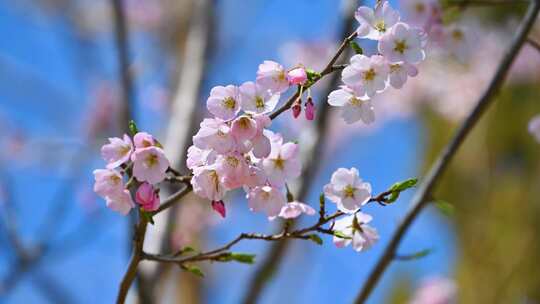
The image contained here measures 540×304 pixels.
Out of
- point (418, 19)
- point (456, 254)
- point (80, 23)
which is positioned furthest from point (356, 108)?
point (456, 254)

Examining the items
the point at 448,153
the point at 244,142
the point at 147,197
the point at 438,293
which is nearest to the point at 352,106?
the point at 244,142

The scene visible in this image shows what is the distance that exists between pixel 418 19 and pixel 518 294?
373cm

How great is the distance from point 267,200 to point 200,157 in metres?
0.10

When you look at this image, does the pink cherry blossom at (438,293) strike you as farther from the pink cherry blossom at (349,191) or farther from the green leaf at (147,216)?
the green leaf at (147,216)

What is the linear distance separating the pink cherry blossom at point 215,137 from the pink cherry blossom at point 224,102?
14 mm

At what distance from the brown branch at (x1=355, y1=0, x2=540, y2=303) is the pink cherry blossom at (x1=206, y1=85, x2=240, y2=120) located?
633mm

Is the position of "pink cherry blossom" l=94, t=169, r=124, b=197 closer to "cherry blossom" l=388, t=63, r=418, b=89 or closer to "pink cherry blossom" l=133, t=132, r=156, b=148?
"pink cherry blossom" l=133, t=132, r=156, b=148

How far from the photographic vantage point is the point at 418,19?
1.29m

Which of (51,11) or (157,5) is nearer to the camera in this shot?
(51,11)

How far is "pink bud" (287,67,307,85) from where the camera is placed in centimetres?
70

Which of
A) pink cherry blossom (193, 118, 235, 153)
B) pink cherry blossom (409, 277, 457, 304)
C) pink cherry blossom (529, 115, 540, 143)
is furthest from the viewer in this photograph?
pink cherry blossom (409, 277, 457, 304)

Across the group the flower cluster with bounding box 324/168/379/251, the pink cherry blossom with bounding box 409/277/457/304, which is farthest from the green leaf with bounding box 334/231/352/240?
the pink cherry blossom with bounding box 409/277/457/304

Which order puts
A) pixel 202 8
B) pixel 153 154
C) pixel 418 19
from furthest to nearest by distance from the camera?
pixel 202 8 < pixel 418 19 < pixel 153 154

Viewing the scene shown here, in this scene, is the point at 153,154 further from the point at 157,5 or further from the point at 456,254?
the point at 456,254
